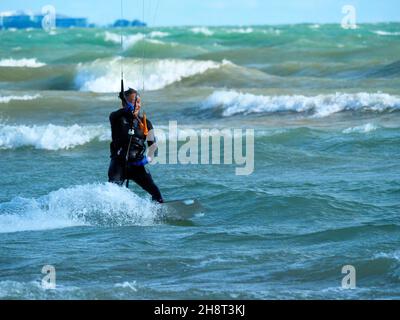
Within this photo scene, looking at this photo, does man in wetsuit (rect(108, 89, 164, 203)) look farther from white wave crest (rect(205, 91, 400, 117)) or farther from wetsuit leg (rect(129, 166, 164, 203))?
white wave crest (rect(205, 91, 400, 117))

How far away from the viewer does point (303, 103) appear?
2105 cm

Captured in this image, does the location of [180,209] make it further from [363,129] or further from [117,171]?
[363,129]

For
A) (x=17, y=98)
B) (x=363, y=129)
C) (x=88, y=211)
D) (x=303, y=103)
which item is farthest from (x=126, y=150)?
(x=17, y=98)

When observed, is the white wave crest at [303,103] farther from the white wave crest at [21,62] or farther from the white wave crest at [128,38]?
the white wave crest at [128,38]

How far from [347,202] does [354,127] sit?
20.4ft

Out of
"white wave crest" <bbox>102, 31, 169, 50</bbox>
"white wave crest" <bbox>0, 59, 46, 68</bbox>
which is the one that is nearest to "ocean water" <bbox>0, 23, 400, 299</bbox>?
"white wave crest" <bbox>0, 59, 46, 68</bbox>

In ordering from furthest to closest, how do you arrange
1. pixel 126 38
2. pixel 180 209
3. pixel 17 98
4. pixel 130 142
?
pixel 126 38
pixel 17 98
pixel 180 209
pixel 130 142

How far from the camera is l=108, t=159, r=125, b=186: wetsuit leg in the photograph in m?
10.9

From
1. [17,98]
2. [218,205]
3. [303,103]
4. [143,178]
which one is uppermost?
[143,178]

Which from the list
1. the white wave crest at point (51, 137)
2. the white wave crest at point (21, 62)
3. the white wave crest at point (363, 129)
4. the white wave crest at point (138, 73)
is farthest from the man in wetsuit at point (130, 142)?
the white wave crest at point (21, 62)

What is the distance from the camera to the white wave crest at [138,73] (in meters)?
31.7

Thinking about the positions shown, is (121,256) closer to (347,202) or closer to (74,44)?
(347,202)

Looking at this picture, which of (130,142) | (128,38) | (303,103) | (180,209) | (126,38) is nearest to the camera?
(130,142)

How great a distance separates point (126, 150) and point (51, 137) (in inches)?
270
